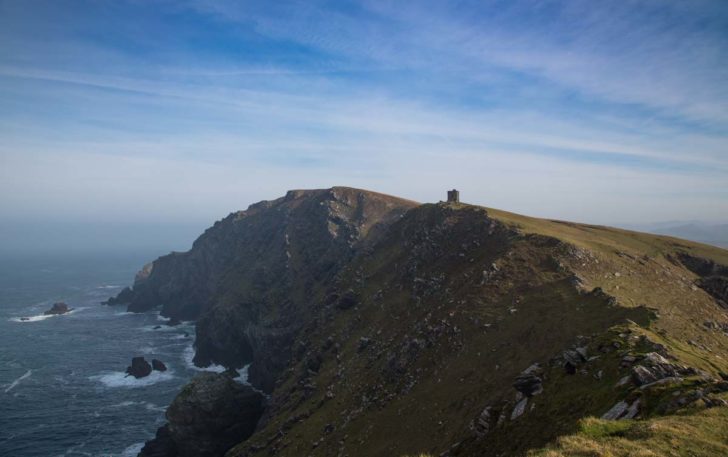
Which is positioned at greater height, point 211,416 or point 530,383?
point 530,383

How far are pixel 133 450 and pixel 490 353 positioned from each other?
7377 cm

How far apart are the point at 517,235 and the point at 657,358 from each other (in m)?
43.4

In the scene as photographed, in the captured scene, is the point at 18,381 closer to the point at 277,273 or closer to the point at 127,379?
the point at 127,379

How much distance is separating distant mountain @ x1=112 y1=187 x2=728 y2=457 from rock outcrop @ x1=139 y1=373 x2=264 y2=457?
0.90 ft

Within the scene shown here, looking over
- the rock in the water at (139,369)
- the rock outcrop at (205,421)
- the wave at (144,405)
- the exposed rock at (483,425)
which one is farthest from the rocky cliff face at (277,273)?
the exposed rock at (483,425)

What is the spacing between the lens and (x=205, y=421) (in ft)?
273

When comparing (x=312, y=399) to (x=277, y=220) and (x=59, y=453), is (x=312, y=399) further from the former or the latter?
(x=277, y=220)

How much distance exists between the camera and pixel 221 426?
8600 cm

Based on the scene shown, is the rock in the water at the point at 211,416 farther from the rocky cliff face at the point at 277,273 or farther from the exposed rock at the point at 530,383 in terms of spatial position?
the exposed rock at the point at 530,383

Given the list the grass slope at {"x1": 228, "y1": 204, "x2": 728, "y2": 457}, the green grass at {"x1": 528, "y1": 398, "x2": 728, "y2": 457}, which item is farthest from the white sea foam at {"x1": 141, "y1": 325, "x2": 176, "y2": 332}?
the green grass at {"x1": 528, "y1": 398, "x2": 728, "y2": 457}

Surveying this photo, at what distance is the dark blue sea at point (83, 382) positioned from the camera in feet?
282

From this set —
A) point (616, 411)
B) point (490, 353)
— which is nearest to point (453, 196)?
point (490, 353)

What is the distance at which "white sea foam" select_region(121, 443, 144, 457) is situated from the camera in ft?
271

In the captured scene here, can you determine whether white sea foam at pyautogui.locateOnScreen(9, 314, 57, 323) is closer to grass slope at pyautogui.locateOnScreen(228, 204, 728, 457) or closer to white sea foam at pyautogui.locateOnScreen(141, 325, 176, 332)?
white sea foam at pyautogui.locateOnScreen(141, 325, 176, 332)
